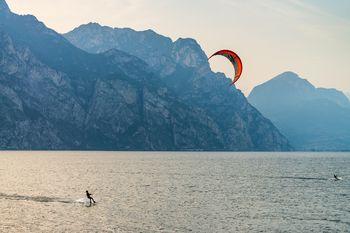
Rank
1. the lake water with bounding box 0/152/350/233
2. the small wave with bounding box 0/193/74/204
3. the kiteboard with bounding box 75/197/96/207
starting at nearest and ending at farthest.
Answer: the lake water with bounding box 0/152/350/233 < the kiteboard with bounding box 75/197/96/207 < the small wave with bounding box 0/193/74/204

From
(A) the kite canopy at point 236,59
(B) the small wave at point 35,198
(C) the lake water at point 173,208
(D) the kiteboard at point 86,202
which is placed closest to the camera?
(C) the lake water at point 173,208

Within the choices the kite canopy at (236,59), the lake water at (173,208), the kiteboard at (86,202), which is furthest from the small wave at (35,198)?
the kite canopy at (236,59)

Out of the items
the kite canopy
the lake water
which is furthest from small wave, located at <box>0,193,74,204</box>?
the kite canopy

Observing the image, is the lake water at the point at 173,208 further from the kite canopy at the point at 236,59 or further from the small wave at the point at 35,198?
the kite canopy at the point at 236,59

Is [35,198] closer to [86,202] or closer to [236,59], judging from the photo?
[86,202]

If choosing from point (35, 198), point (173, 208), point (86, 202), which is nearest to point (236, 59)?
point (173, 208)

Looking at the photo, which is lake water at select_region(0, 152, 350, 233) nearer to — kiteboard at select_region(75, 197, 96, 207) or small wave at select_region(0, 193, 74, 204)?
small wave at select_region(0, 193, 74, 204)

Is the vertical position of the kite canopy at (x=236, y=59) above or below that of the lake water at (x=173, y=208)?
above

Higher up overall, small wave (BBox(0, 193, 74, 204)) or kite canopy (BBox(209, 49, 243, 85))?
kite canopy (BBox(209, 49, 243, 85))

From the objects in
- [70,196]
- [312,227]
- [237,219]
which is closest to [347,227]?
[312,227]

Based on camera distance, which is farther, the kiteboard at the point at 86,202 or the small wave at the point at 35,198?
the small wave at the point at 35,198

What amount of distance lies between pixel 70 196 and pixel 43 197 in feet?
21.0

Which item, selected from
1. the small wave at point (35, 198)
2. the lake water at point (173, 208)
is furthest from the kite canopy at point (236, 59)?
the small wave at point (35, 198)

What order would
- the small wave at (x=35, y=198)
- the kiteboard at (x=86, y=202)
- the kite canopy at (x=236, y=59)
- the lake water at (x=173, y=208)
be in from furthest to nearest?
the small wave at (x=35, y=198) → the kiteboard at (x=86, y=202) → the kite canopy at (x=236, y=59) → the lake water at (x=173, y=208)
